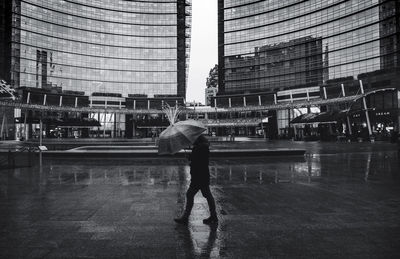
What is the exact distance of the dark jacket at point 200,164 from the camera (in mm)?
5656

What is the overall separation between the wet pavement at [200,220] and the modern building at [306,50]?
158 feet

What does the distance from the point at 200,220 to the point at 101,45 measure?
316 feet

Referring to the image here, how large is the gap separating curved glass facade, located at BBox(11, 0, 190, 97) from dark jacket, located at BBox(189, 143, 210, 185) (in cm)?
8518

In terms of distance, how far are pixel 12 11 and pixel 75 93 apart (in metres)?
24.9

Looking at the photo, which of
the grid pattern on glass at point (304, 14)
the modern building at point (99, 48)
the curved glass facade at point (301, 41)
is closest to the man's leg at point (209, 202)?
the curved glass facade at point (301, 41)

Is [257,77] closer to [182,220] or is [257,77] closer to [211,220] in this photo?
[211,220]

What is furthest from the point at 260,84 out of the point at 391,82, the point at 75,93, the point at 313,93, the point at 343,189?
the point at 343,189

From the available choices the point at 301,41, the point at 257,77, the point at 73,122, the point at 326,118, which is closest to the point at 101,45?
the point at 73,122

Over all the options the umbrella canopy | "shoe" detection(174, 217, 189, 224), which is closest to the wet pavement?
"shoe" detection(174, 217, 189, 224)

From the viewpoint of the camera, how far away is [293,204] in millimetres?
7309

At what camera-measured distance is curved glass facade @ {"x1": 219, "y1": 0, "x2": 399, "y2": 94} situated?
215 feet

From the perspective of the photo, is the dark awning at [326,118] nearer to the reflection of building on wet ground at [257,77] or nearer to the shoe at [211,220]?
the reflection of building on wet ground at [257,77]

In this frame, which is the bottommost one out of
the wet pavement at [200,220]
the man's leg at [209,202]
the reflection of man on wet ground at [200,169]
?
the wet pavement at [200,220]

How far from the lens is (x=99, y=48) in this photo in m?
92.9
